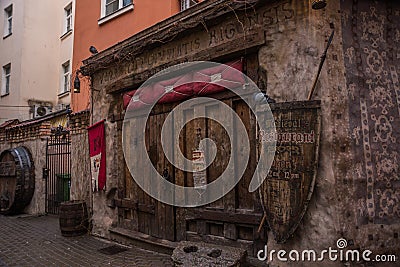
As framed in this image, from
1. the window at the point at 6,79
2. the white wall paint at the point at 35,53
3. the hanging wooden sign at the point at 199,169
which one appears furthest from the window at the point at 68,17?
the hanging wooden sign at the point at 199,169

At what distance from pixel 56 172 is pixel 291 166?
7.61 meters

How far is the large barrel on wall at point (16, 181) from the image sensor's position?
8.65 meters

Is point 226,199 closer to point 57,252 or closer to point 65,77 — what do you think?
point 57,252

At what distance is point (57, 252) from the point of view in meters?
5.19

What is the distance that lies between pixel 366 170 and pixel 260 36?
191cm

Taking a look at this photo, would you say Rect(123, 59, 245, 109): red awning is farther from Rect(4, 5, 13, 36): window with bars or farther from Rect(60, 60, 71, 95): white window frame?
Rect(4, 5, 13, 36): window with bars

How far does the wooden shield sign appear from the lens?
3.34 m

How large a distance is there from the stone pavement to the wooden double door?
19.3 inches

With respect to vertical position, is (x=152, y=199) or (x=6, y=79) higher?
(x=6, y=79)

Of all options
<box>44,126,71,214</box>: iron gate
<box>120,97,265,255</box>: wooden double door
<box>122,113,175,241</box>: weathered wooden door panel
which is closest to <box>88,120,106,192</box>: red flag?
<box>122,113,175,241</box>: weathered wooden door panel

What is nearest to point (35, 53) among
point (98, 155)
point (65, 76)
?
point (65, 76)

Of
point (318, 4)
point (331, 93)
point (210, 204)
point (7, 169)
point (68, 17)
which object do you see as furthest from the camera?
point (68, 17)

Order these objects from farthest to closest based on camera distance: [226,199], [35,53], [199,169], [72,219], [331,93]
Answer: [35,53] → [72,219] → [199,169] → [226,199] → [331,93]

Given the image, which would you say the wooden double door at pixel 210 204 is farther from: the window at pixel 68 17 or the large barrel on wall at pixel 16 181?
the window at pixel 68 17
